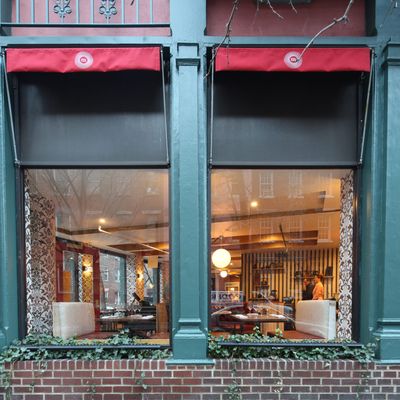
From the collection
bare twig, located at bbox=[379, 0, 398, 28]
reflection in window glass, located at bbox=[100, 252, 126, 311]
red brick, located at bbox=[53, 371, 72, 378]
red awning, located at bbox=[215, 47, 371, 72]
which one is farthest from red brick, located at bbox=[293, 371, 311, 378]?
bare twig, located at bbox=[379, 0, 398, 28]

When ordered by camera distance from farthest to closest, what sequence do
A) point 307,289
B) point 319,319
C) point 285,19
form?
point 307,289 → point 319,319 → point 285,19

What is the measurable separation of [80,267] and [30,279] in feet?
6.17

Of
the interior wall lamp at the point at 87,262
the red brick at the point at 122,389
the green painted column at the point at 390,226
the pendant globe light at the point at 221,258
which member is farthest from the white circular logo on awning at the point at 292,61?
the interior wall lamp at the point at 87,262

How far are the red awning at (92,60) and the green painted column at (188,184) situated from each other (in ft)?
1.15

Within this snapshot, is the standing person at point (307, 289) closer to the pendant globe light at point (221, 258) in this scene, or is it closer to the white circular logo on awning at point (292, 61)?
the pendant globe light at point (221, 258)

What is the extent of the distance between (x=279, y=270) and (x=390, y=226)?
4759mm

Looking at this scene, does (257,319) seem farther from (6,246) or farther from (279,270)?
(6,246)

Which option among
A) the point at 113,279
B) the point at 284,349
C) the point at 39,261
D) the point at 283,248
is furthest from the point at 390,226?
the point at 113,279

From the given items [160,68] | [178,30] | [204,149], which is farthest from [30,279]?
[178,30]

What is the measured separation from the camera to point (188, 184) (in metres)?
4.60

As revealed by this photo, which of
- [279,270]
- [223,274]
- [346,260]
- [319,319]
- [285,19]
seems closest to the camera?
[285,19]

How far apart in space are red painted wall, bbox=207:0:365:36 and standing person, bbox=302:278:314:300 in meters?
4.70

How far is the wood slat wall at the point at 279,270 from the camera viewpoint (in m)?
7.80

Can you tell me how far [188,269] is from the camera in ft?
14.9
